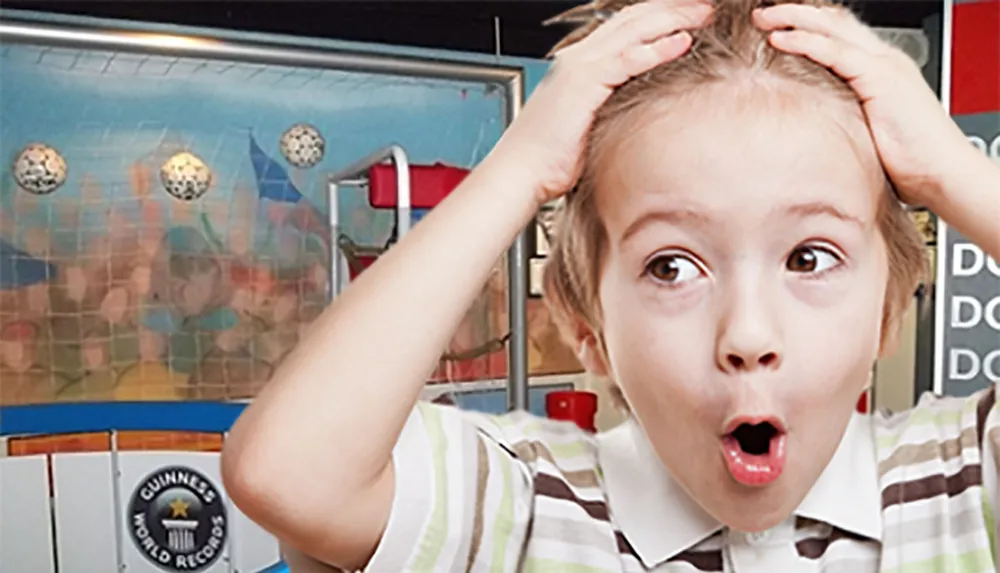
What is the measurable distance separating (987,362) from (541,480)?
3.46ft

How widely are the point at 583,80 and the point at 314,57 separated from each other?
115 cm

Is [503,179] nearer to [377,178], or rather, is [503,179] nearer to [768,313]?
[768,313]

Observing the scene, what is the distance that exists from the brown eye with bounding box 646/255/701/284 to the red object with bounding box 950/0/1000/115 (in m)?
1.06

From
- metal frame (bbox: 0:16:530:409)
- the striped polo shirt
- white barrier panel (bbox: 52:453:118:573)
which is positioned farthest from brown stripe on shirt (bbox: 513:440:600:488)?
white barrier panel (bbox: 52:453:118:573)

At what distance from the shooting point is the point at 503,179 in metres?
0.46

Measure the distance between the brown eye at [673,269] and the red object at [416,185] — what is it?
1241 millimetres

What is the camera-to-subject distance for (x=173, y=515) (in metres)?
2.31

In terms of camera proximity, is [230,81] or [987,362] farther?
[230,81]

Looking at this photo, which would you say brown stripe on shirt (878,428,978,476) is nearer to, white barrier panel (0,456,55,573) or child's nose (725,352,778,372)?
child's nose (725,352,778,372)

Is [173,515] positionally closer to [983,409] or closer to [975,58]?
[975,58]

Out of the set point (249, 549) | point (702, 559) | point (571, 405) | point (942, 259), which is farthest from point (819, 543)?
point (249, 549)

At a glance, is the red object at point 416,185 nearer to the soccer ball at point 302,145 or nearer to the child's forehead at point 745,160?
the soccer ball at point 302,145

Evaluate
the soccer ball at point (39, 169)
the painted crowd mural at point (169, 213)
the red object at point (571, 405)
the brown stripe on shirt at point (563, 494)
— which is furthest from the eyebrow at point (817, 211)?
the soccer ball at point (39, 169)

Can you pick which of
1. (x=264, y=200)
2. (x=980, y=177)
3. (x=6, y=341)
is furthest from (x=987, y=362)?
(x=6, y=341)
